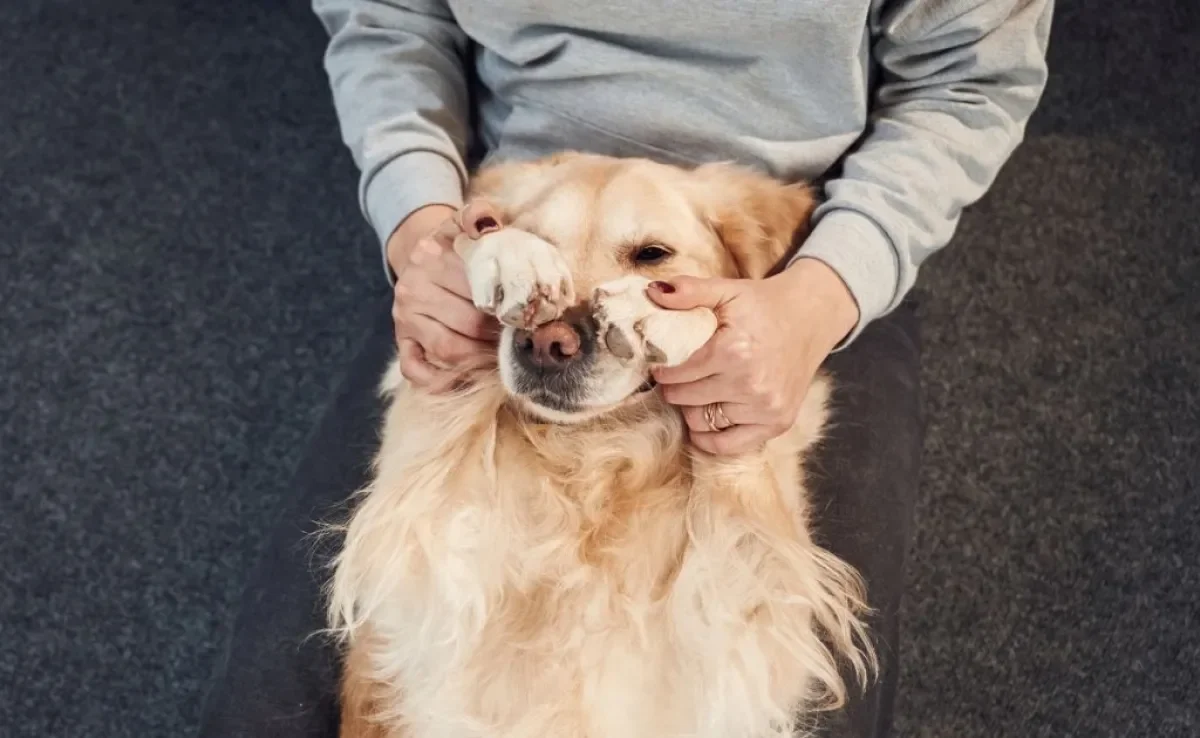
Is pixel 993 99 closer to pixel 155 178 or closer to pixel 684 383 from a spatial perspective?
pixel 684 383

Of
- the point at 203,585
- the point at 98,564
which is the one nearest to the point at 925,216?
the point at 203,585

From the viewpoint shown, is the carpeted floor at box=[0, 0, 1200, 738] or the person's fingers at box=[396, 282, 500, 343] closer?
the person's fingers at box=[396, 282, 500, 343]

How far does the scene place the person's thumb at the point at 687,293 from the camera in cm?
77

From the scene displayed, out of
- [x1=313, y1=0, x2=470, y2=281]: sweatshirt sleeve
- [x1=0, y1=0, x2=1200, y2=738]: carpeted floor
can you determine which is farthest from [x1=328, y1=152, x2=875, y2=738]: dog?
[x1=0, y1=0, x2=1200, y2=738]: carpeted floor

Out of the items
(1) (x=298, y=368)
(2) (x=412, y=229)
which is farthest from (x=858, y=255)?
(1) (x=298, y=368)

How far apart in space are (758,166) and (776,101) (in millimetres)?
66

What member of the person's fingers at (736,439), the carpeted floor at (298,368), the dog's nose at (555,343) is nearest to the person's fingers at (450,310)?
the dog's nose at (555,343)

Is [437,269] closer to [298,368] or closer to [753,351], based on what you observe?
[753,351]

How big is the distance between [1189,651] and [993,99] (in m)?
0.81

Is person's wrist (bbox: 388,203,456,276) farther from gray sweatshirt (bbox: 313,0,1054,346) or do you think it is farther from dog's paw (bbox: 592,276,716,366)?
dog's paw (bbox: 592,276,716,366)

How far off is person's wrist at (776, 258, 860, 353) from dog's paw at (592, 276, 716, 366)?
0.41 feet

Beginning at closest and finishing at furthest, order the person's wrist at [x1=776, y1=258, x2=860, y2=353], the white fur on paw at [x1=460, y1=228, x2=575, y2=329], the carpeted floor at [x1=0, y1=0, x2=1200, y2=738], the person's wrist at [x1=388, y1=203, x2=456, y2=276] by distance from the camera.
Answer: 1. the white fur on paw at [x1=460, y1=228, x2=575, y2=329]
2. the person's wrist at [x1=776, y1=258, x2=860, y2=353]
3. the person's wrist at [x1=388, y1=203, x2=456, y2=276]
4. the carpeted floor at [x1=0, y1=0, x2=1200, y2=738]

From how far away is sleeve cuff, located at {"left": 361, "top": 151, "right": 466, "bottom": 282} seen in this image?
3.29ft

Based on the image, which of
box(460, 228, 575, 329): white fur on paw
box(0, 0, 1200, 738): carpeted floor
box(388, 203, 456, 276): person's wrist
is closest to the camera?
box(460, 228, 575, 329): white fur on paw
